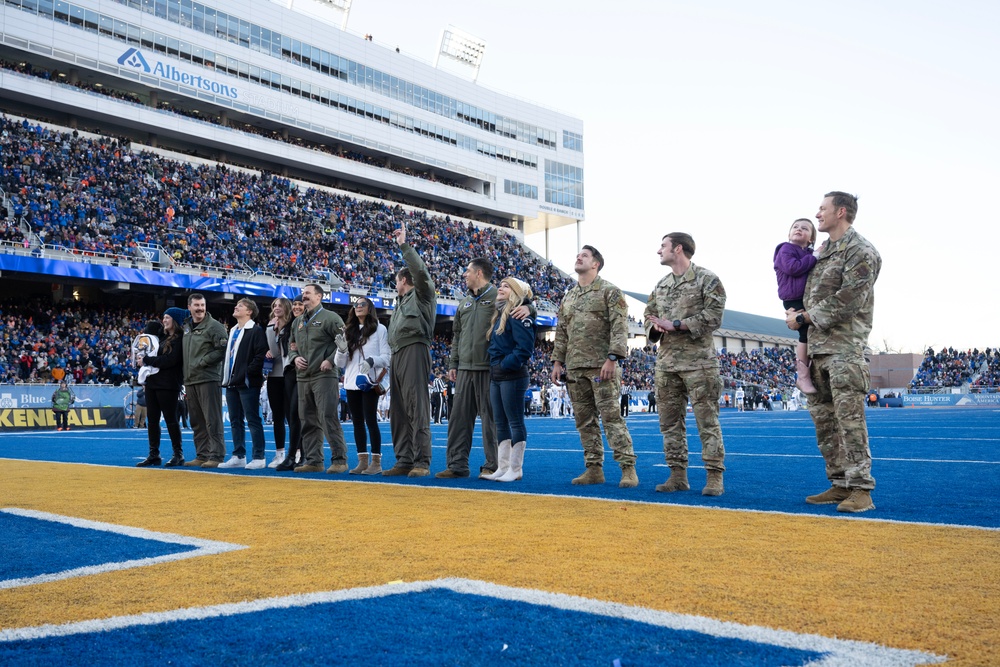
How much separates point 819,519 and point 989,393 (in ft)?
151

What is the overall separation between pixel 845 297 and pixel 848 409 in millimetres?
665

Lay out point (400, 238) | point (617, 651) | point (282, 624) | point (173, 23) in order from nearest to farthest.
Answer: point (617, 651), point (282, 624), point (400, 238), point (173, 23)

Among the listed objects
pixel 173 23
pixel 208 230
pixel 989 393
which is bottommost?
pixel 989 393

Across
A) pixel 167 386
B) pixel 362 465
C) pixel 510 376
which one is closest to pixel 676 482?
pixel 510 376

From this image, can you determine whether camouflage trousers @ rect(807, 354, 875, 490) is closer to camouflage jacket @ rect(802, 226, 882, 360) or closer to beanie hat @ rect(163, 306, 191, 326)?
camouflage jacket @ rect(802, 226, 882, 360)

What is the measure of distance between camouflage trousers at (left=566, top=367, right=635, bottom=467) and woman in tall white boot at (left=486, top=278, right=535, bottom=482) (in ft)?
1.49

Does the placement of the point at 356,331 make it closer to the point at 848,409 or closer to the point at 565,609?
the point at 848,409

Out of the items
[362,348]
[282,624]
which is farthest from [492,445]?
[282,624]

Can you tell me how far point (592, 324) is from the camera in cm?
655

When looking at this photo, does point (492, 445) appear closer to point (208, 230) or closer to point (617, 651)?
point (617, 651)

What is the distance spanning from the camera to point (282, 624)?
2.28 m

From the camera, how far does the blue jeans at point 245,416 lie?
857 cm

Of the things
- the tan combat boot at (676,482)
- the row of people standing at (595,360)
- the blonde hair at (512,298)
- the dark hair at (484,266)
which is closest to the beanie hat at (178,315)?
the row of people standing at (595,360)

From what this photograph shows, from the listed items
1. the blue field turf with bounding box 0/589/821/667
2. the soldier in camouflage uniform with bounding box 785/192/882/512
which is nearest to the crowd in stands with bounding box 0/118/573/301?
the soldier in camouflage uniform with bounding box 785/192/882/512
